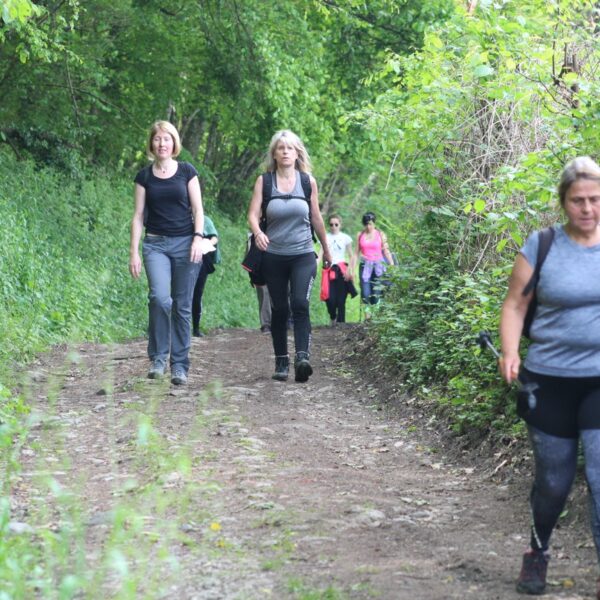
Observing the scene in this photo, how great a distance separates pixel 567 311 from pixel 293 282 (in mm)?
5557

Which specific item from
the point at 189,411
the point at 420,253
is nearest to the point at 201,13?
the point at 420,253

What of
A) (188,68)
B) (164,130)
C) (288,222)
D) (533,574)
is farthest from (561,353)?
(188,68)

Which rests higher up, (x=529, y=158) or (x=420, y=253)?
(x=529, y=158)

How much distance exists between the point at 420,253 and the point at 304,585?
7.42 m

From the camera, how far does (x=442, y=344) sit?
10.0m

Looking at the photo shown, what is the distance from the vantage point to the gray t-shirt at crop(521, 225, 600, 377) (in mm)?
4762

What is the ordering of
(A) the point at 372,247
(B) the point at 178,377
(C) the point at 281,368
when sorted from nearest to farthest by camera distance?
1. (B) the point at 178,377
2. (C) the point at 281,368
3. (A) the point at 372,247

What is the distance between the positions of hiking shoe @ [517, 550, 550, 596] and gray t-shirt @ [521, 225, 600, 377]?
0.78 m

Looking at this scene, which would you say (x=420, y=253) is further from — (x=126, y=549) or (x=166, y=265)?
(x=126, y=549)

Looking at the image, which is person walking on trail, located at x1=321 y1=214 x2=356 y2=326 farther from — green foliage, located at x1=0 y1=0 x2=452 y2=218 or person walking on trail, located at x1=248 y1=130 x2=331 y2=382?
person walking on trail, located at x1=248 y1=130 x2=331 y2=382

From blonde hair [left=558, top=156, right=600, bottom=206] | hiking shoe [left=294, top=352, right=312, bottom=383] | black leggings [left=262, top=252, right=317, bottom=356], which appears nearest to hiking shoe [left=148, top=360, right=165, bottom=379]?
black leggings [left=262, top=252, right=317, bottom=356]

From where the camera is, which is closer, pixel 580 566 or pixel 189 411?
pixel 580 566

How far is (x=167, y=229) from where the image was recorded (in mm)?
9789

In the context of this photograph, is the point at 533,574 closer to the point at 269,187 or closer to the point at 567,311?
the point at 567,311
